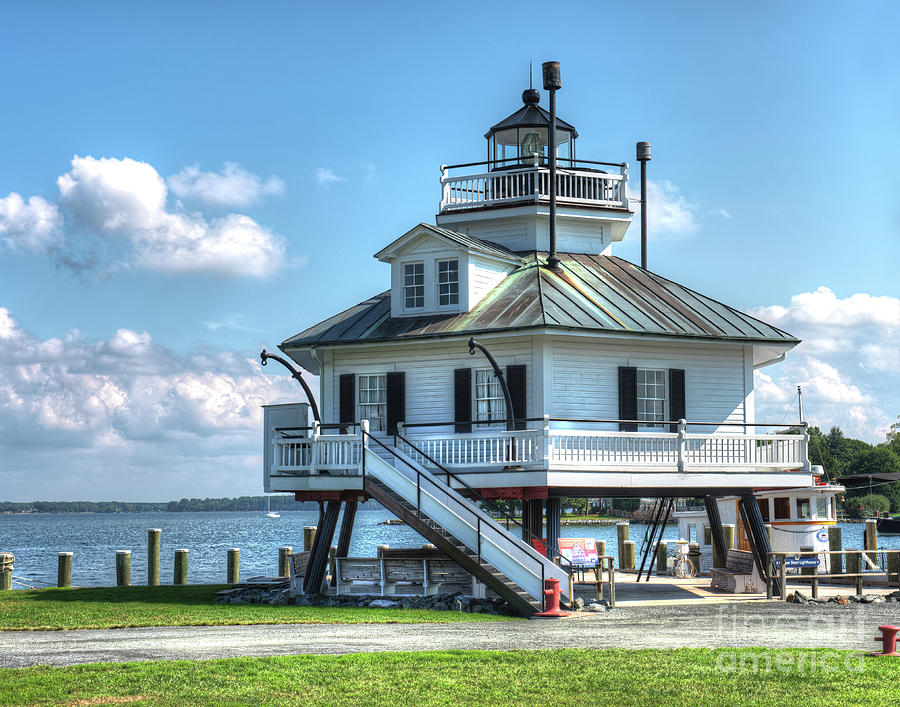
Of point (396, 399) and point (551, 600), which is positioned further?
point (396, 399)

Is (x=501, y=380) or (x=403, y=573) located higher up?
(x=501, y=380)

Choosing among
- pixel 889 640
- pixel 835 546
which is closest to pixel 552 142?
pixel 835 546

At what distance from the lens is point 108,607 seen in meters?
24.9

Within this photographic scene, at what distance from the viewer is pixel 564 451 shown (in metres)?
25.4

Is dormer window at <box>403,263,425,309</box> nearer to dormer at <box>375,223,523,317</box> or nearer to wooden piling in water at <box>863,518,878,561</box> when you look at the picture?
dormer at <box>375,223,523,317</box>

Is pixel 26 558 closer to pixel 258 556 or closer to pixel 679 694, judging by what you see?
pixel 258 556

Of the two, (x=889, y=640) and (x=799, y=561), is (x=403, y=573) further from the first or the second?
(x=889, y=640)

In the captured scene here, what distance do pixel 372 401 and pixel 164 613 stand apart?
8.26m

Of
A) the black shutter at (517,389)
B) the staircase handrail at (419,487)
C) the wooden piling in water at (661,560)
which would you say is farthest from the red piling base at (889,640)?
the wooden piling in water at (661,560)

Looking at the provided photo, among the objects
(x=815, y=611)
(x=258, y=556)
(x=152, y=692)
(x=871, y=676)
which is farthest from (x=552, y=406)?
(x=258, y=556)

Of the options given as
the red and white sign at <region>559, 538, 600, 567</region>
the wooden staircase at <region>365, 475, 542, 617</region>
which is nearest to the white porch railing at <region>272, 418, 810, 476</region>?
the wooden staircase at <region>365, 475, 542, 617</region>

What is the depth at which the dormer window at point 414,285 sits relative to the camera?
29.7 metres

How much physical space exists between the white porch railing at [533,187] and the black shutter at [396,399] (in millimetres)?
6350

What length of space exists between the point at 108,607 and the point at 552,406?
438 inches
